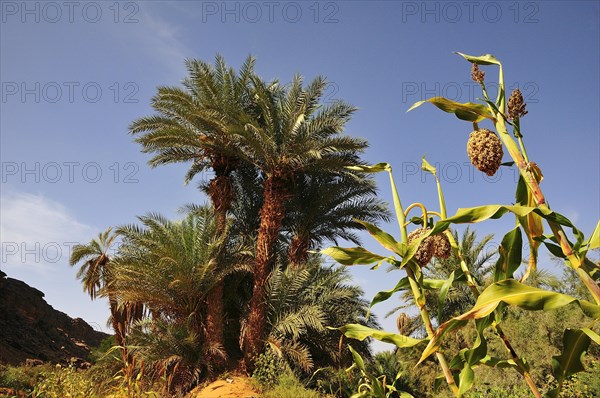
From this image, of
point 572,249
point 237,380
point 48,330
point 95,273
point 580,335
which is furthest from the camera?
point 48,330

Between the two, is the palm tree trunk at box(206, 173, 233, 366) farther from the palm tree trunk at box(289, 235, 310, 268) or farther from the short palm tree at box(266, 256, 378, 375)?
the palm tree trunk at box(289, 235, 310, 268)

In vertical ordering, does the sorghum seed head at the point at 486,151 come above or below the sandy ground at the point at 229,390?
above

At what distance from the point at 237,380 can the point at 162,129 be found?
25.0 ft

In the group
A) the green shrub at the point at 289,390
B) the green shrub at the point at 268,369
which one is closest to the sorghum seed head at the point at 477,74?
the green shrub at the point at 289,390

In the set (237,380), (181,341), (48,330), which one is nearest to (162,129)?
(181,341)

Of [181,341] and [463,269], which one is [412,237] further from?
[181,341]

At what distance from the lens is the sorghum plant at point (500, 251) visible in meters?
1.29

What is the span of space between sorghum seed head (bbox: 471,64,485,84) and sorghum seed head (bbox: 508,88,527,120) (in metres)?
0.12

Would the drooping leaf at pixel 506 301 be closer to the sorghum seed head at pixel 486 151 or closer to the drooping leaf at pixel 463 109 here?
the sorghum seed head at pixel 486 151

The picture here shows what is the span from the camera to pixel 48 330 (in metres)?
30.5

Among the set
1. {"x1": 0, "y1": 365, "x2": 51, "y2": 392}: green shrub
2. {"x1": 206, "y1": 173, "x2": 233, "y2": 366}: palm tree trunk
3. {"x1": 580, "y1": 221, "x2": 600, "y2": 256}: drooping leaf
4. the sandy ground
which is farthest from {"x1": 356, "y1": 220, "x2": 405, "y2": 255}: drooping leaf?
{"x1": 0, "y1": 365, "x2": 51, "y2": 392}: green shrub

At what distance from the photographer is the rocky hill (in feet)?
80.9

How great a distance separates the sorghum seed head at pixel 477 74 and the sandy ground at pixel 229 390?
444 inches

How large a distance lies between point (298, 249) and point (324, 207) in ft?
5.37
